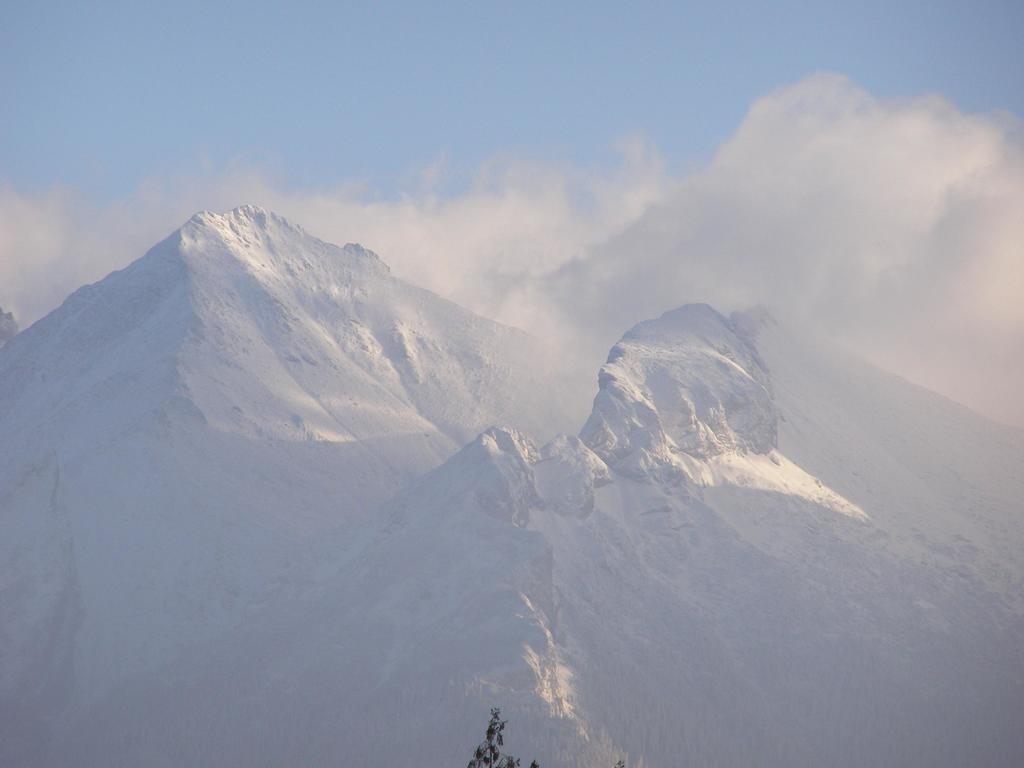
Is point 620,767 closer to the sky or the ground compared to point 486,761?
closer to the sky

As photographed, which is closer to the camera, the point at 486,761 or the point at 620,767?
the point at 486,761

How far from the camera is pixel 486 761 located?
131250mm

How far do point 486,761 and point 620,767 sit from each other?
1905 centimetres

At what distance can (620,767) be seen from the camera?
145625 mm
